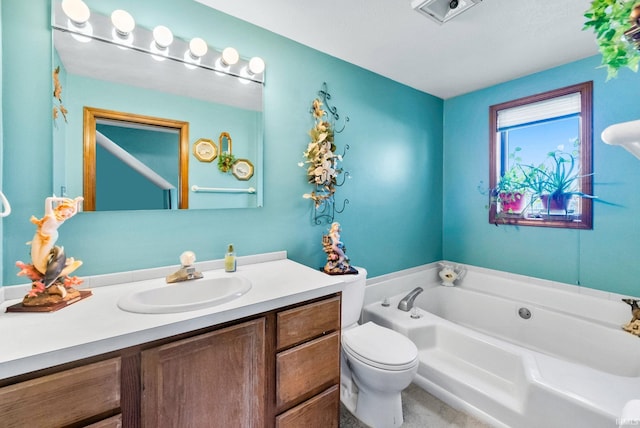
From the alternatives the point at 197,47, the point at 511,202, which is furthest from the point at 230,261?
the point at 511,202

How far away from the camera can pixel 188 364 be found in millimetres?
954

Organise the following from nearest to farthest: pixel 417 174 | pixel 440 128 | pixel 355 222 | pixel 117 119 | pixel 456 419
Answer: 1. pixel 117 119
2. pixel 456 419
3. pixel 355 222
4. pixel 417 174
5. pixel 440 128

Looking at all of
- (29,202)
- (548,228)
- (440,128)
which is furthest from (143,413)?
(440,128)

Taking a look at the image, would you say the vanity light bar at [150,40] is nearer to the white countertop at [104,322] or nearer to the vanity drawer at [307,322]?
the white countertop at [104,322]

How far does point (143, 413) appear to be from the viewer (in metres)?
0.88

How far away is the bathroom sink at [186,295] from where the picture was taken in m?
1.00

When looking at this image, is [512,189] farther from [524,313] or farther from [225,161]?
[225,161]

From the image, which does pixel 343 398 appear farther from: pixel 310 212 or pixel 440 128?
pixel 440 128

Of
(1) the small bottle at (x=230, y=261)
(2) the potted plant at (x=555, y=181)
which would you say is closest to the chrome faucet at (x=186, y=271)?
(1) the small bottle at (x=230, y=261)

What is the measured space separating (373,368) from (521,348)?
97 centimetres

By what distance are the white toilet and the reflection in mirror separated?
106 centimetres

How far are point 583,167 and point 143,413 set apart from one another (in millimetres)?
3017

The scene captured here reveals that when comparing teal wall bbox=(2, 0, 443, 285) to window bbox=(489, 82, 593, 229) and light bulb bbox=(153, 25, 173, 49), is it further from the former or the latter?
window bbox=(489, 82, 593, 229)

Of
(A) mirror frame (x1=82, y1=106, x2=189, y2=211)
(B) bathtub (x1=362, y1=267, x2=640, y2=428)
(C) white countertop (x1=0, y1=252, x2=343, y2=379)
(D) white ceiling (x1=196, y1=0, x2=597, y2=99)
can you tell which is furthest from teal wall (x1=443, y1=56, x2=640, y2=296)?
(A) mirror frame (x1=82, y1=106, x2=189, y2=211)
